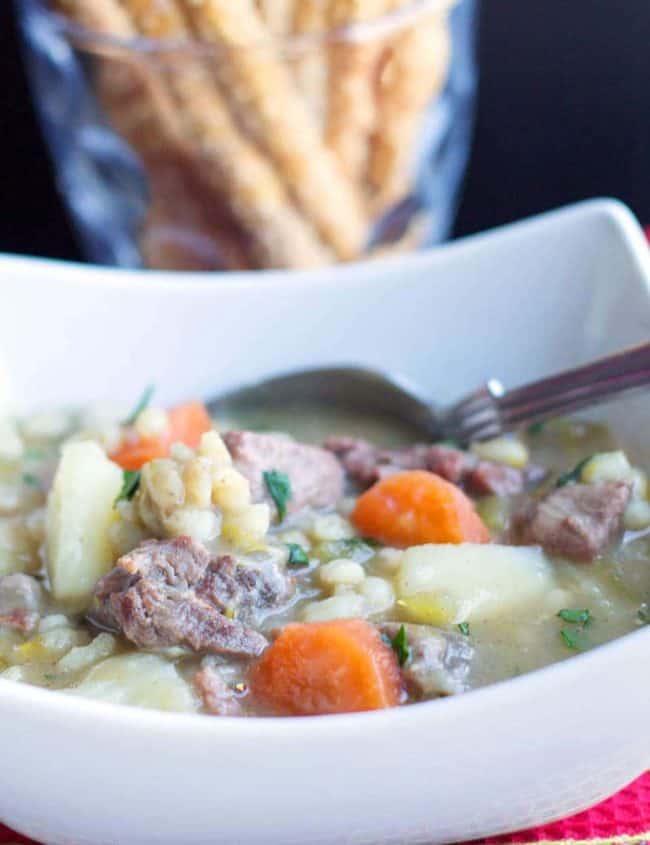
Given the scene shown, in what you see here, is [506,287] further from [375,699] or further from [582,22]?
[582,22]

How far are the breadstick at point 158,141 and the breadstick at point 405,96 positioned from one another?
0.42 metres

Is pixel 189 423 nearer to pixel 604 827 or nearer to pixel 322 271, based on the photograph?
pixel 322 271

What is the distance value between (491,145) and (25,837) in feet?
10.2

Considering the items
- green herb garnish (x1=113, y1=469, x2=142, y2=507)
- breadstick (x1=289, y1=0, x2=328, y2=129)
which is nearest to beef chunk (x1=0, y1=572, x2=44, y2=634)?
green herb garnish (x1=113, y1=469, x2=142, y2=507)

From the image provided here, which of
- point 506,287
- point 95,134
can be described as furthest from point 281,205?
point 506,287

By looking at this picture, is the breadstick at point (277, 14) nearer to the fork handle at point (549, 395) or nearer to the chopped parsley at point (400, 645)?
the fork handle at point (549, 395)

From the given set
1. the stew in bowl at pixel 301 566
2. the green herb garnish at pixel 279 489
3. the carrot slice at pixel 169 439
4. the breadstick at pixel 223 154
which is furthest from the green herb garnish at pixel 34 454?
the breadstick at pixel 223 154

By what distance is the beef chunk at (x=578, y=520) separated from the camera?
2125 mm

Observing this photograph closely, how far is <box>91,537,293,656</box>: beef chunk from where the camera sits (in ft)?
6.24

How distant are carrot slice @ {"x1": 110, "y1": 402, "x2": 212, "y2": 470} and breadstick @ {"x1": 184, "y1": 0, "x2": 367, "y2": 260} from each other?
927mm

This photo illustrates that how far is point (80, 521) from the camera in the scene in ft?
7.04

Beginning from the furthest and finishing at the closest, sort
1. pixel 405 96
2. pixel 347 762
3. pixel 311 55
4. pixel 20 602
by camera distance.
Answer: pixel 405 96, pixel 311 55, pixel 20 602, pixel 347 762

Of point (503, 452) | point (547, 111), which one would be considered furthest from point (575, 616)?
point (547, 111)

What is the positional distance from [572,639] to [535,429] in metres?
0.68
